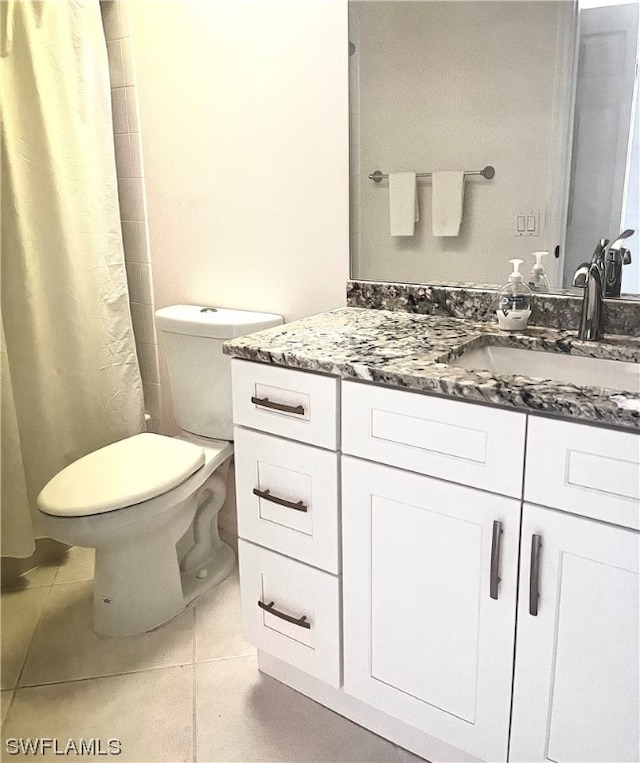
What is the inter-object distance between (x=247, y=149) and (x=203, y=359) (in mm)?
596

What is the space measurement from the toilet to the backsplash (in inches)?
12.4

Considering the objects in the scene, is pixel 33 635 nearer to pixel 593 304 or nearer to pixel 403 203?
pixel 403 203

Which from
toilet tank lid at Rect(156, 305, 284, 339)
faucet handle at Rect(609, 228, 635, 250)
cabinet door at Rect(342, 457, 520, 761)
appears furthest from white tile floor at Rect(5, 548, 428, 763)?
faucet handle at Rect(609, 228, 635, 250)

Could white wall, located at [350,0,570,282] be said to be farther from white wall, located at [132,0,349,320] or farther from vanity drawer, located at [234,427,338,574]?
vanity drawer, located at [234,427,338,574]

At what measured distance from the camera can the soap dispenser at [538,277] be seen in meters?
1.56

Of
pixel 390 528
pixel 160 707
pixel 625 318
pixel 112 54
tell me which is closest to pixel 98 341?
pixel 112 54

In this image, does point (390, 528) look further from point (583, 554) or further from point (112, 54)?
point (112, 54)

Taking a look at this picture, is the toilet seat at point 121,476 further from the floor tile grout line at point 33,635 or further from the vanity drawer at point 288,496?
the floor tile grout line at point 33,635

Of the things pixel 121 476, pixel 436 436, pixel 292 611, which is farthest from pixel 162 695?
pixel 436 436

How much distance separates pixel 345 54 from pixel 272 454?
99 cm

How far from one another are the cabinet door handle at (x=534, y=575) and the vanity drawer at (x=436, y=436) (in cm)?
8

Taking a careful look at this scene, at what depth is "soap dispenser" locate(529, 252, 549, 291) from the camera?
5.11 feet

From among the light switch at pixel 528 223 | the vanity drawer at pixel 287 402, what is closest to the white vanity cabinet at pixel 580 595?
the vanity drawer at pixel 287 402

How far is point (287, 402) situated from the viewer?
141 centimetres
